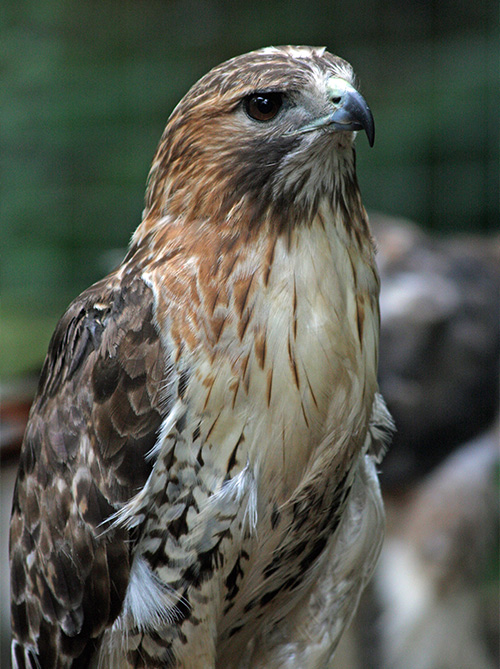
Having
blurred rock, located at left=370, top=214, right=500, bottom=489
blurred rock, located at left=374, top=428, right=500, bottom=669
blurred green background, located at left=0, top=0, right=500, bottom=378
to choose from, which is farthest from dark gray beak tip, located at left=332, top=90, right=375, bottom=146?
blurred green background, located at left=0, top=0, right=500, bottom=378

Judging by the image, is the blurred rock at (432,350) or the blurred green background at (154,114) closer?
the blurred rock at (432,350)

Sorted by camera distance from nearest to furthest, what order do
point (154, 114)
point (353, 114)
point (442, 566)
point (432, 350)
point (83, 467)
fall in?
point (353, 114)
point (83, 467)
point (442, 566)
point (432, 350)
point (154, 114)

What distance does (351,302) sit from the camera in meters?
1.74

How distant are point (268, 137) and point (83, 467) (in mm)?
757

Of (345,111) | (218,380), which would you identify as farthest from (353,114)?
(218,380)

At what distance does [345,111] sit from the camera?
159cm

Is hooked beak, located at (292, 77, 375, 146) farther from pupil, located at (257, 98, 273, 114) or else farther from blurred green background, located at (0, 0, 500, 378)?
blurred green background, located at (0, 0, 500, 378)

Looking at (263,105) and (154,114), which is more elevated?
(263,105)

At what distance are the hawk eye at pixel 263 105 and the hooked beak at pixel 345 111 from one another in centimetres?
7

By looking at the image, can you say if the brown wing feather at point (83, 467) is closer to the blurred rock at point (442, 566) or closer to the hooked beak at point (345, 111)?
the hooked beak at point (345, 111)

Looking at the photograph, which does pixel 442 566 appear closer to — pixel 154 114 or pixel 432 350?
pixel 432 350

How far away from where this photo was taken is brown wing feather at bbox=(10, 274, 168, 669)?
173 centimetres

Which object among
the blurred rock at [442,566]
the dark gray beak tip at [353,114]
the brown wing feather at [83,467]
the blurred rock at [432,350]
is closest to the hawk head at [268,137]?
the dark gray beak tip at [353,114]

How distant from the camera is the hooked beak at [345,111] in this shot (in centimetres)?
158
